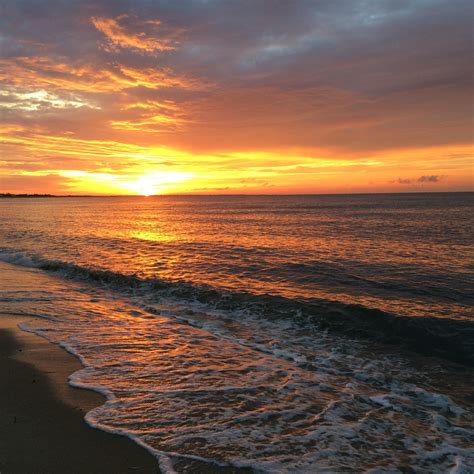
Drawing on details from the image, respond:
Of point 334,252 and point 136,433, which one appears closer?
point 136,433

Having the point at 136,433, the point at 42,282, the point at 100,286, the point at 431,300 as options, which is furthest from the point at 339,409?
the point at 42,282

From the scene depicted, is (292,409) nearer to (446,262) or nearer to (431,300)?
(431,300)

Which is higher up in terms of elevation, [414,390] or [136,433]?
[136,433]

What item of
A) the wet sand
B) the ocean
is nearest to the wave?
the ocean

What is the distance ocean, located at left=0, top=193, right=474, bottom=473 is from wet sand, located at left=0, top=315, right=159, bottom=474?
272 millimetres

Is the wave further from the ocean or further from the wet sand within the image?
the wet sand

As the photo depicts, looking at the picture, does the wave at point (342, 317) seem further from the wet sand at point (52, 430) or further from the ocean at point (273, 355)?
the wet sand at point (52, 430)

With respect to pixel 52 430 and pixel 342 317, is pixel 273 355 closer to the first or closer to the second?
pixel 342 317

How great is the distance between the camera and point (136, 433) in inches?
221

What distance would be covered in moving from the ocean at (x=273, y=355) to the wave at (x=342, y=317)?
71mm

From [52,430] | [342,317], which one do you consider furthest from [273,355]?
[52,430]

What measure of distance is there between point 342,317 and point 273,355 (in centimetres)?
411

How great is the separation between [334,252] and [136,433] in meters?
22.6

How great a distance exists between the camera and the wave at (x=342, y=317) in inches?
426
